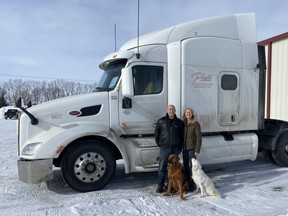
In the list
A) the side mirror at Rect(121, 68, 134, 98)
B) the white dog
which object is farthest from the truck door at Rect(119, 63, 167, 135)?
the white dog

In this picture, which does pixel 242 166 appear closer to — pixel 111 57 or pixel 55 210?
pixel 111 57

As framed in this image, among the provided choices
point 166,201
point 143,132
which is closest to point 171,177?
point 166,201

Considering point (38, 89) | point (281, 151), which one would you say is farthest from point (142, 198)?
point (38, 89)

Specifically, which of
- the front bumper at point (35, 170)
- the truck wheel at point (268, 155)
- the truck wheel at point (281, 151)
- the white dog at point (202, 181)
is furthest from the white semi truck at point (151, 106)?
the white dog at point (202, 181)

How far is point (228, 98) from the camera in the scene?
262 inches

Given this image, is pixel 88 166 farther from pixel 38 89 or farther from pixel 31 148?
pixel 38 89

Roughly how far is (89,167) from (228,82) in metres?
3.68

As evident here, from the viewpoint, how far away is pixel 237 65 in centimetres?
674

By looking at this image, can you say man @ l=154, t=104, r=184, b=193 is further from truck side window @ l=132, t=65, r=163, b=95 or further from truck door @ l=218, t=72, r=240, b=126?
truck door @ l=218, t=72, r=240, b=126

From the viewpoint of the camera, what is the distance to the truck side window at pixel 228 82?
21.7ft

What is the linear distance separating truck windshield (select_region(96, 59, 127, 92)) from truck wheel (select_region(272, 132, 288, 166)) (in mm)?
4663

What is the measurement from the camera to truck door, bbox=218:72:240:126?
21.6 ft

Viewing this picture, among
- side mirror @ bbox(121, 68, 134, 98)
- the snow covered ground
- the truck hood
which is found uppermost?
side mirror @ bbox(121, 68, 134, 98)

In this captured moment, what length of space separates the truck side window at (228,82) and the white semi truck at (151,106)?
0.08ft
